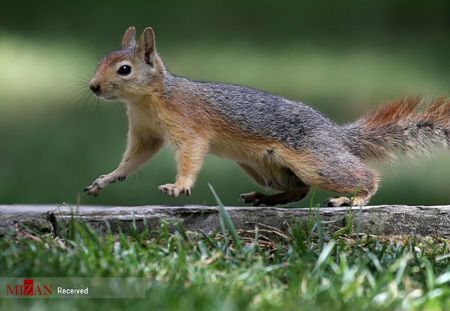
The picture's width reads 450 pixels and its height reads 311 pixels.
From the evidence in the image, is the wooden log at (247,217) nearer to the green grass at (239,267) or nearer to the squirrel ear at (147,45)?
the green grass at (239,267)

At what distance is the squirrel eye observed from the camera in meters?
4.38

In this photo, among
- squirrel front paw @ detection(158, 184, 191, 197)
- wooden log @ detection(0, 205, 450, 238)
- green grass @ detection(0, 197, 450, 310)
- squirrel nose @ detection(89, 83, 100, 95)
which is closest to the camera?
green grass @ detection(0, 197, 450, 310)

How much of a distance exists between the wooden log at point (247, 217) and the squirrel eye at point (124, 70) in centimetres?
79

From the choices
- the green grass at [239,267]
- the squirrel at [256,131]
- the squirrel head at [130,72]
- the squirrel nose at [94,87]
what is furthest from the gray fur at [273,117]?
the green grass at [239,267]

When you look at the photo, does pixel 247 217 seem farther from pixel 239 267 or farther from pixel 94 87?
pixel 94 87

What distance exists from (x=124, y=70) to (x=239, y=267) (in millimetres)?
1704

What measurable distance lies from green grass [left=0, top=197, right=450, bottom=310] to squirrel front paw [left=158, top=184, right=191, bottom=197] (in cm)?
44

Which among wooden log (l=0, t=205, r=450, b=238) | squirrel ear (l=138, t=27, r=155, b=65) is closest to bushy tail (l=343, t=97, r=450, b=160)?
wooden log (l=0, t=205, r=450, b=238)

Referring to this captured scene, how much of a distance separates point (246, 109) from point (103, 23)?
358 centimetres

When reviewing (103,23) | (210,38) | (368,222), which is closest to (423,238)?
(368,222)

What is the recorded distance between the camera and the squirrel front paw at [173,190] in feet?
13.2

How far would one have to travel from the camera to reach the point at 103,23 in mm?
7762

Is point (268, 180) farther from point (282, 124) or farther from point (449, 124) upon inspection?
point (449, 124)

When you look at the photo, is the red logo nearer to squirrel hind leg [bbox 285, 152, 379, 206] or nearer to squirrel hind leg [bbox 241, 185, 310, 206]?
squirrel hind leg [bbox 285, 152, 379, 206]
